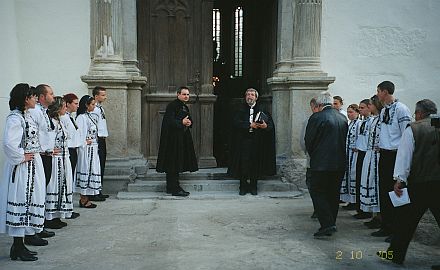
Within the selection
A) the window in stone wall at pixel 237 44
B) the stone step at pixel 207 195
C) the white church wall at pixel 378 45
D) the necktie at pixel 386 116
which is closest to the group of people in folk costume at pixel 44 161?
the stone step at pixel 207 195

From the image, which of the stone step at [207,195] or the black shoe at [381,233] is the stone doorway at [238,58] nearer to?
the stone step at [207,195]

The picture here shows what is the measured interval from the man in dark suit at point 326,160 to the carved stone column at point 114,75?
399 centimetres

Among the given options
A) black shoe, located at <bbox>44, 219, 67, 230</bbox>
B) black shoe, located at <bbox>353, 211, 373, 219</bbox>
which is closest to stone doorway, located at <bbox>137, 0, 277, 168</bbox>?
black shoe, located at <bbox>44, 219, 67, 230</bbox>

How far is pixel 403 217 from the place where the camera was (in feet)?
17.5

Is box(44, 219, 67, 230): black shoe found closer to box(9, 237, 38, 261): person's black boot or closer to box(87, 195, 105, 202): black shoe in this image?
box(9, 237, 38, 261): person's black boot

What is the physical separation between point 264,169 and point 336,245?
3.38 metres

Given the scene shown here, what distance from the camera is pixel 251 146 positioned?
30.5ft

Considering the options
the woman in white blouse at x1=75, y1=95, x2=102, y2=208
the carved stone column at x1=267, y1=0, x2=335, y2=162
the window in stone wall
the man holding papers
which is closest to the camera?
the man holding papers

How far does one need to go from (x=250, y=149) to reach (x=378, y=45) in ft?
10.7

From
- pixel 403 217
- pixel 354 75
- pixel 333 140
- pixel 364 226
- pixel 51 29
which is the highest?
pixel 51 29

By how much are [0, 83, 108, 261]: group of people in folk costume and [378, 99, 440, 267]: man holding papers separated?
12.5 ft

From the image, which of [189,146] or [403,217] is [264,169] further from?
[403,217]

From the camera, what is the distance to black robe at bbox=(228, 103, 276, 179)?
9242mm

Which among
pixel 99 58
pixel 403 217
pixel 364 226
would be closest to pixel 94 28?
pixel 99 58
